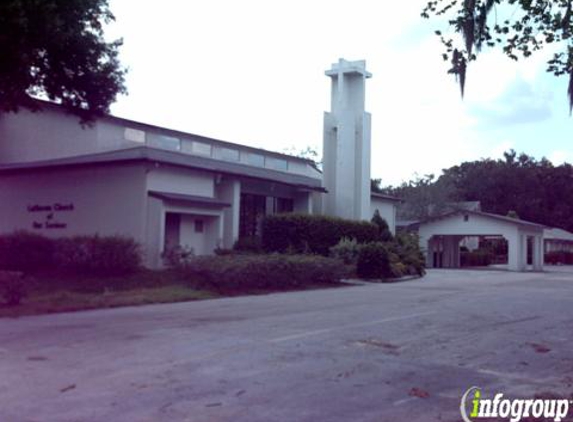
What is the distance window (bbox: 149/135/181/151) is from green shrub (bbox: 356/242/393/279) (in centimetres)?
1105

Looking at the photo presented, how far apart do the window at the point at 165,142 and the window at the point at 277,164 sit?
7.18 meters

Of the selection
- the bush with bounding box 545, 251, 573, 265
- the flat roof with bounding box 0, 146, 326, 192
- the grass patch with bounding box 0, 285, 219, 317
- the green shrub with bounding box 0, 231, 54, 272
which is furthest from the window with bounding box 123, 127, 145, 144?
the bush with bounding box 545, 251, 573, 265

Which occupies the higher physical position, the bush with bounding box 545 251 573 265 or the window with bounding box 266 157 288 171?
the window with bounding box 266 157 288 171

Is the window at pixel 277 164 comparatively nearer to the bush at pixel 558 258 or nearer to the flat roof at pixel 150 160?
the flat roof at pixel 150 160

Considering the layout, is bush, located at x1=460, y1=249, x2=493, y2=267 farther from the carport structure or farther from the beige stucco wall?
the beige stucco wall

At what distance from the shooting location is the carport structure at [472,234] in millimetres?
46219

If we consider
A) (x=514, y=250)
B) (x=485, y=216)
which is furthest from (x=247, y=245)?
(x=514, y=250)

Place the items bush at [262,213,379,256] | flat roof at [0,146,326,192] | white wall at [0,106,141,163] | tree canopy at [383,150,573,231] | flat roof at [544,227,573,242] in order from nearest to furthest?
1. flat roof at [0,146,326,192]
2. white wall at [0,106,141,163]
3. bush at [262,213,379,256]
4. flat roof at [544,227,573,242]
5. tree canopy at [383,150,573,231]

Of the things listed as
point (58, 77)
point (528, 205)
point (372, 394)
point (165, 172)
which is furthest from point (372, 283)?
point (528, 205)

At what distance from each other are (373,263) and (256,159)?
12644 mm

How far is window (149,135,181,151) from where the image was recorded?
1310 inches

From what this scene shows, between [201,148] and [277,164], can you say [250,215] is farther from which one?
[277,164]

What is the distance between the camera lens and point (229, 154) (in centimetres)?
3750
